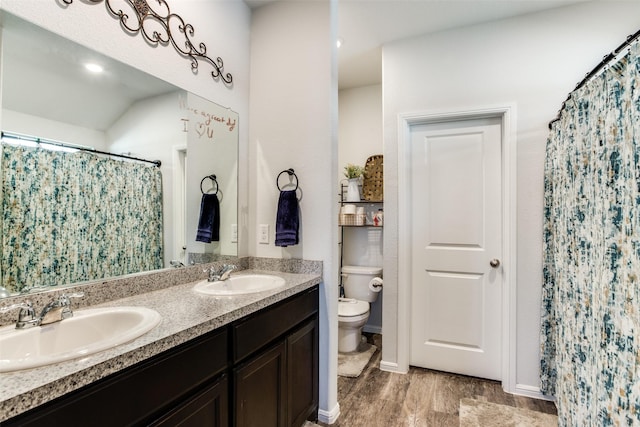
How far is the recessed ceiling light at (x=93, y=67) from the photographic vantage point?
1.34m

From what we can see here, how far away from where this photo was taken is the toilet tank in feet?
10.3

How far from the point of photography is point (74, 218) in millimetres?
1279

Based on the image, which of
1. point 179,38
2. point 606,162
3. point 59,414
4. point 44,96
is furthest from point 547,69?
point 59,414

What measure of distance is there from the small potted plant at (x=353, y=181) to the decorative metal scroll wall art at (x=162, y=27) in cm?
169

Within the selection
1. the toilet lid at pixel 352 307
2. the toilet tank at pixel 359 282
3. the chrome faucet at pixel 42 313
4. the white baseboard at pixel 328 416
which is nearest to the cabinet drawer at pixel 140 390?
the chrome faucet at pixel 42 313

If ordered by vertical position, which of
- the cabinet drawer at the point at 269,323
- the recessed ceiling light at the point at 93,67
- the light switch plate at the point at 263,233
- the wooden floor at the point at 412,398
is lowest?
the wooden floor at the point at 412,398

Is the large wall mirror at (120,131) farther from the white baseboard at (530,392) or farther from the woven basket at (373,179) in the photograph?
the white baseboard at (530,392)

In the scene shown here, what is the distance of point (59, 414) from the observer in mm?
718

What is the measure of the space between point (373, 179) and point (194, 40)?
6.74ft

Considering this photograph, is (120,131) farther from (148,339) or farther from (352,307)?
(352,307)

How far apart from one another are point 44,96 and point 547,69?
286cm

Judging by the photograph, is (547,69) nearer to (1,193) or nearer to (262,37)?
(262,37)

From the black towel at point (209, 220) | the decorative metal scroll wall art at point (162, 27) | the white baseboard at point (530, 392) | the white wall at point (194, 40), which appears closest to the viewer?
the white wall at point (194, 40)

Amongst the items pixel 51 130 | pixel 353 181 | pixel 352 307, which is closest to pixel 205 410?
pixel 51 130
